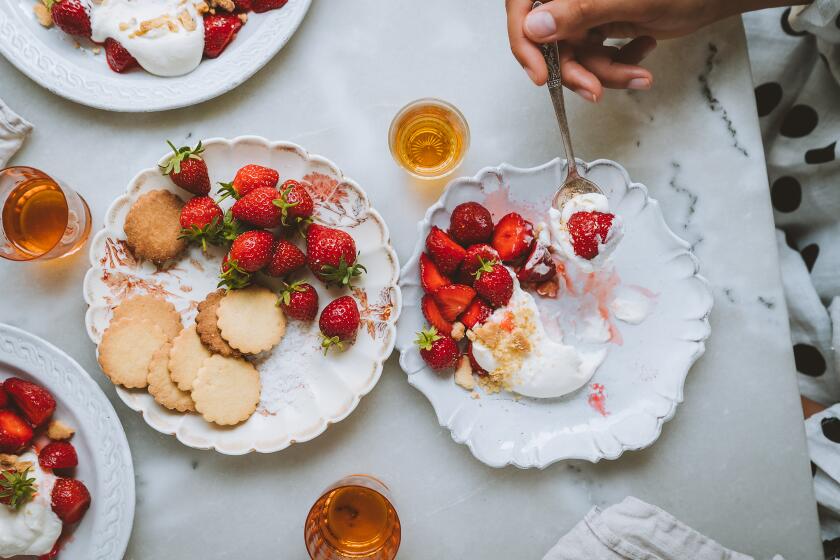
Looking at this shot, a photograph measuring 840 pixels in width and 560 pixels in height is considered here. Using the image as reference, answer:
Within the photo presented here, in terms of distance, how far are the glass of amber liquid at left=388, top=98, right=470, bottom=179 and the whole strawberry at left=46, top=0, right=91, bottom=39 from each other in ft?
2.49

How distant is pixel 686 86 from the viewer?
165cm

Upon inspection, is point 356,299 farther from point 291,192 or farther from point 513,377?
point 513,377

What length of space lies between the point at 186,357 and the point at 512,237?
2.63ft

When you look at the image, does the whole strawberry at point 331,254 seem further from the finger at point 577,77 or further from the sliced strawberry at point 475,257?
the finger at point 577,77

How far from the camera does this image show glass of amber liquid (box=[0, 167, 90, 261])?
156cm

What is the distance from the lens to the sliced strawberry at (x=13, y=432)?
153 centimetres

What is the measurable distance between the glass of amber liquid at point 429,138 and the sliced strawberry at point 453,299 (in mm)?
284

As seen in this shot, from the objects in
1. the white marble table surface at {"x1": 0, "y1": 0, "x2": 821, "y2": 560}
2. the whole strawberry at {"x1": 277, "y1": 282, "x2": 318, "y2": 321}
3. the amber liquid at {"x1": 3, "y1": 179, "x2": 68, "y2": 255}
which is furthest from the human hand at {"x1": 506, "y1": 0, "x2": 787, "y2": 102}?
the amber liquid at {"x1": 3, "y1": 179, "x2": 68, "y2": 255}

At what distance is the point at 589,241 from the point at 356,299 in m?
0.55

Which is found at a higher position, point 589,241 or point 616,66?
point 616,66

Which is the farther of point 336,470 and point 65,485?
point 336,470

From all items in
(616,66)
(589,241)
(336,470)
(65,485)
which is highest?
(616,66)

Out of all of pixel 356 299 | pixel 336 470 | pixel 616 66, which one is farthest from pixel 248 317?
pixel 616 66

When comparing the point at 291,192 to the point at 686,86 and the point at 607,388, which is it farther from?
the point at 686,86
